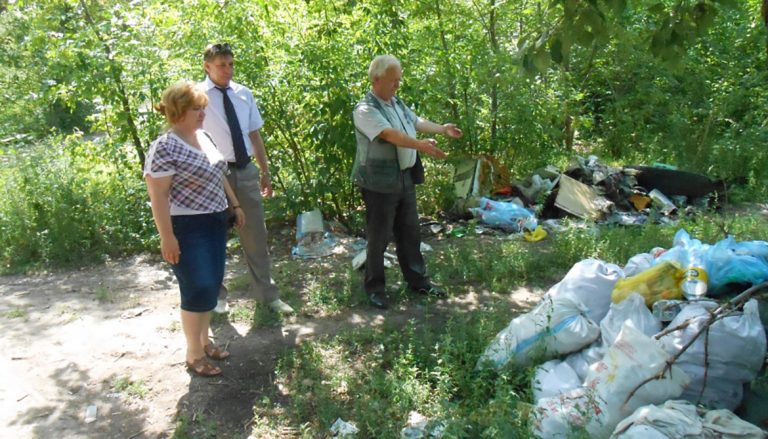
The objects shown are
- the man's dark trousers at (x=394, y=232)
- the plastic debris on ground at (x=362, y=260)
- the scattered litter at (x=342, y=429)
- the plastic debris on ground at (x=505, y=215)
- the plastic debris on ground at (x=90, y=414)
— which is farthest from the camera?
the plastic debris on ground at (x=505, y=215)

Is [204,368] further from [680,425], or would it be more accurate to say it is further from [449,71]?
[449,71]

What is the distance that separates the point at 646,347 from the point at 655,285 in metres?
0.80

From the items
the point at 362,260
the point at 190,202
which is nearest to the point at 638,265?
the point at 362,260

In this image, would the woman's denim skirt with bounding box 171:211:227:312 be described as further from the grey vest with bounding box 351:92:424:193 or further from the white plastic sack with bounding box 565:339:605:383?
the white plastic sack with bounding box 565:339:605:383

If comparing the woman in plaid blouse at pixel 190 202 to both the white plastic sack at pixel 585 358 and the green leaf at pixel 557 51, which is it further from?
the white plastic sack at pixel 585 358

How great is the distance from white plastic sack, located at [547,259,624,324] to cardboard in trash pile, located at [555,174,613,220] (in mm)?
2989

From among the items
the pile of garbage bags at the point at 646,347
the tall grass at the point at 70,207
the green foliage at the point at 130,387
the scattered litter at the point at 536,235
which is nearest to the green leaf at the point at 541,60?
the pile of garbage bags at the point at 646,347

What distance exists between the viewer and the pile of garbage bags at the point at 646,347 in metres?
2.69

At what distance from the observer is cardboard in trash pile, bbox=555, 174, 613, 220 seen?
21.9ft

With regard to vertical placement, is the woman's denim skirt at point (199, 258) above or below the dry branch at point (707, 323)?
above

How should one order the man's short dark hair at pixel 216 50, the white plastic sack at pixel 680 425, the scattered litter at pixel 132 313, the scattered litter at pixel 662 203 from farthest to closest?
the scattered litter at pixel 662 203, the scattered litter at pixel 132 313, the man's short dark hair at pixel 216 50, the white plastic sack at pixel 680 425

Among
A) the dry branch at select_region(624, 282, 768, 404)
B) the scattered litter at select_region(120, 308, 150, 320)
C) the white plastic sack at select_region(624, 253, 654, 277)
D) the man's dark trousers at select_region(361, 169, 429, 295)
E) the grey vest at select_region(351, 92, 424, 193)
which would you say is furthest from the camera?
the scattered litter at select_region(120, 308, 150, 320)

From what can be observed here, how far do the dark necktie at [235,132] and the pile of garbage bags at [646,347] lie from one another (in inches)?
81.0

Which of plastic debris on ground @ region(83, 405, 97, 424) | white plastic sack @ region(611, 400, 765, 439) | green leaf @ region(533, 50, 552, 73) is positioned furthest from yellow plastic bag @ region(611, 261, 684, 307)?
plastic debris on ground @ region(83, 405, 97, 424)
